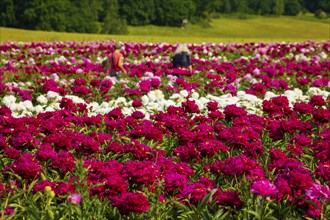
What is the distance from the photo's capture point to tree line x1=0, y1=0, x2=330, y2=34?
62.2m

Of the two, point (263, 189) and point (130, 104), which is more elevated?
point (263, 189)

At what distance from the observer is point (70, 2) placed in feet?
222

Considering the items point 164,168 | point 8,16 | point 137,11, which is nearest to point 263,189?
point 164,168

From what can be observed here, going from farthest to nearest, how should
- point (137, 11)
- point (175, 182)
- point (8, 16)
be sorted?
1. point (137, 11)
2. point (8, 16)
3. point (175, 182)

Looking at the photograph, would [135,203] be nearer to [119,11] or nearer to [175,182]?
[175,182]

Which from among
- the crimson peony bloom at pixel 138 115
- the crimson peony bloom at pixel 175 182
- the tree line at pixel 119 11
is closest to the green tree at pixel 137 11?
the tree line at pixel 119 11

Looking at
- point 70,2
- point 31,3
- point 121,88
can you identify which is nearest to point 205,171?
point 121,88

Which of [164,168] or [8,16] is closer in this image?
Answer: [164,168]

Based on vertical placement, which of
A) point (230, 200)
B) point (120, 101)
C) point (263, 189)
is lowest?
point (120, 101)

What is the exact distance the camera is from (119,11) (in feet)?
262

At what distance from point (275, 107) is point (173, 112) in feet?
4.02

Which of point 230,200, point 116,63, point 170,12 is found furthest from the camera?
point 170,12

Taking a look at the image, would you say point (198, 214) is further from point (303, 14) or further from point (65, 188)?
point (303, 14)

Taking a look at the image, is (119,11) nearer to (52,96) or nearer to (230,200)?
(52,96)
